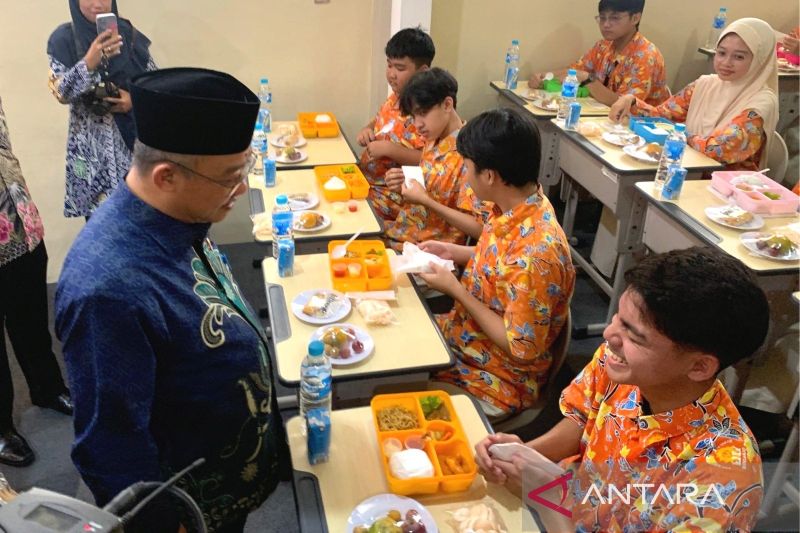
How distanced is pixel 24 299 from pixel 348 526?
72.1 inches

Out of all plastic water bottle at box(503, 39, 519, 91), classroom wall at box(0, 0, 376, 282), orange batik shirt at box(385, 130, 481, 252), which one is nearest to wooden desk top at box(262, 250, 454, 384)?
orange batik shirt at box(385, 130, 481, 252)

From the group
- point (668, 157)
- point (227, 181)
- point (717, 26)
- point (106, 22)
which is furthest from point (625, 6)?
point (227, 181)

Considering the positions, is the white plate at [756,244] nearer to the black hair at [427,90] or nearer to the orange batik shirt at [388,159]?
the black hair at [427,90]

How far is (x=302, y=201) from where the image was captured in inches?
117

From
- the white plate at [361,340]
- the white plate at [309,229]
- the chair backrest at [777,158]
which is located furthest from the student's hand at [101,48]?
the chair backrest at [777,158]

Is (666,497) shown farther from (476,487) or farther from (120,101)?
(120,101)

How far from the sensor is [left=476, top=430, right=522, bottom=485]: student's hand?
5.04 feet

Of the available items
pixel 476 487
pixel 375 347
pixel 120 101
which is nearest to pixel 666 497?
pixel 476 487

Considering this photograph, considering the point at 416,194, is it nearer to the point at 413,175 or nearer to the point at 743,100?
the point at 413,175

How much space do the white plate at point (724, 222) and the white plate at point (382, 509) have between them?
2122 millimetres

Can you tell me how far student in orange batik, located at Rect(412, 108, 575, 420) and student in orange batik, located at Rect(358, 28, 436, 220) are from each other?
107 cm

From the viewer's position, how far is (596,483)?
1524 mm

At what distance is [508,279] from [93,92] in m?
2.15

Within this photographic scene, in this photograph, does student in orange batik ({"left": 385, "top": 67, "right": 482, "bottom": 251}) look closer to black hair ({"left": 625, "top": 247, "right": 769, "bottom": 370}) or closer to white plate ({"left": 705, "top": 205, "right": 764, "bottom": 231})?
white plate ({"left": 705, "top": 205, "right": 764, "bottom": 231})
